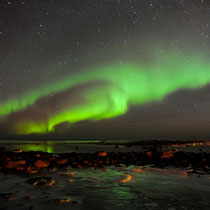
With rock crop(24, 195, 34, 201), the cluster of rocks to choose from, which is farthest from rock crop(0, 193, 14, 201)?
the cluster of rocks

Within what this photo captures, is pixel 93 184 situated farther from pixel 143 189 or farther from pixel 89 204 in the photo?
pixel 89 204

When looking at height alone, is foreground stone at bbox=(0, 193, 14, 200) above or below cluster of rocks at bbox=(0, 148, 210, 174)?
above

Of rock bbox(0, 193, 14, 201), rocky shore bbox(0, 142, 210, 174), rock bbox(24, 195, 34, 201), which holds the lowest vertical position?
rocky shore bbox(0, 142, 210, 174)

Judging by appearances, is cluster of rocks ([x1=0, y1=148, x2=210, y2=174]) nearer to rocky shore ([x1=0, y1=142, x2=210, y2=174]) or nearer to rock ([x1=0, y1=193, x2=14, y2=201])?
rocky shore ([x1=0, y1=142, x2=210, y2=174])

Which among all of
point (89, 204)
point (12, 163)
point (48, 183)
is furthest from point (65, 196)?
point (12, 163)

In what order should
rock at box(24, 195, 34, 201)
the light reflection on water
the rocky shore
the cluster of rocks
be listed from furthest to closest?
the cluster of rocks → the rocky shore → rock at box(24, 195, 34, 201) → the light reflection on water

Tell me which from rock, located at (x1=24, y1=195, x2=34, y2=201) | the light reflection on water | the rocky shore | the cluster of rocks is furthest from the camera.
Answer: the cluster of rocks

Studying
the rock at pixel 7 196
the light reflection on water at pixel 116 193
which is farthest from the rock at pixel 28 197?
the rock at pixel 7 196

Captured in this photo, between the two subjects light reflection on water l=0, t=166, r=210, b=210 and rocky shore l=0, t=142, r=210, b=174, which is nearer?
light reflection on water l=0, t=166, r=210, b=210

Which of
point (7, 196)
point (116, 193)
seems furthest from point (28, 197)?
point (116, 193)

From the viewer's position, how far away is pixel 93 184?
9.51 meters

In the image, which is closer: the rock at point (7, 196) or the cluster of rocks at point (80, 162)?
the rock at point (7, 196)

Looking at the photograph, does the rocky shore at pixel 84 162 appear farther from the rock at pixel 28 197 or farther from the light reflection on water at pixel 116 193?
the rock at pixel 28 197

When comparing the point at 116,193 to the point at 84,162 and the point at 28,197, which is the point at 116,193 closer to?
the point at 28,197
